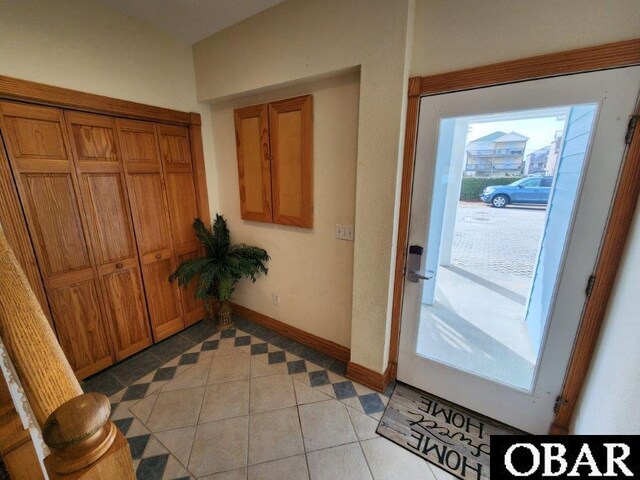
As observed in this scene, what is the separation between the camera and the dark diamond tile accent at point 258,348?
7.66 feet

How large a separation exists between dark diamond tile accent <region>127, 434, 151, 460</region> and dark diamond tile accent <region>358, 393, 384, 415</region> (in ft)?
4.40

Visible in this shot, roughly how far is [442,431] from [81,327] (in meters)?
2.57

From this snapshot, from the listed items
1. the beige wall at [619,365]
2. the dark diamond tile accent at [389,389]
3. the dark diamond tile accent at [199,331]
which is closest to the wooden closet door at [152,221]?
the dark diamond tile accent at [199,331]

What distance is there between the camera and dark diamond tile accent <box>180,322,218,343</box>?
2.54 metres

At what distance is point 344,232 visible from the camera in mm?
1999

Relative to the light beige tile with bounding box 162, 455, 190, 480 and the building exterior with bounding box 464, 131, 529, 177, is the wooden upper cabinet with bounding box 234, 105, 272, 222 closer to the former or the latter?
the building exterior with bounding box 464, 131, 529, 177

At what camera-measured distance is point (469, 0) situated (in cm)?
134

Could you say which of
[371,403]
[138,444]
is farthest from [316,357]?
[138,444]

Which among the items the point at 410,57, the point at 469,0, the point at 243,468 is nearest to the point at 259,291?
the point at 243,468

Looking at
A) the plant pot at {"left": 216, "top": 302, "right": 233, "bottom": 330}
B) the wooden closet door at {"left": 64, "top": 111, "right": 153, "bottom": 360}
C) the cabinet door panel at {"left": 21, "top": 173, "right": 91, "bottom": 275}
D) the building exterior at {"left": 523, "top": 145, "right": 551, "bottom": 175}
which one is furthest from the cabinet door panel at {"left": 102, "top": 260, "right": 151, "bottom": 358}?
the building exterior at {"left": 523, "top": 145, "right": 551, "bottom": 175}

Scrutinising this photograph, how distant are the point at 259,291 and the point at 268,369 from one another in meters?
0.79

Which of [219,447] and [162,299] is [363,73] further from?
[162,299]

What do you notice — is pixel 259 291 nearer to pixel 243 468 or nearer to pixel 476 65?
pixel 243 468

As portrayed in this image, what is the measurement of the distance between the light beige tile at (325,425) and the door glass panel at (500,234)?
68 centimetres
